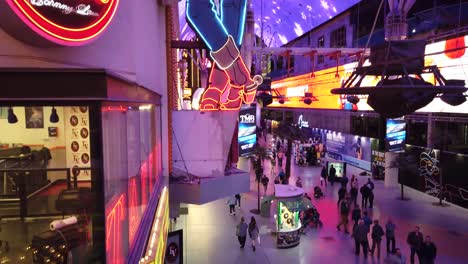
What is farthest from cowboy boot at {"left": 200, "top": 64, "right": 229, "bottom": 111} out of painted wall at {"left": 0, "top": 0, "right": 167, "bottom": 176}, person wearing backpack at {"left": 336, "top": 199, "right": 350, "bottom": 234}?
person wearing backpack at {"left": 336, "top": 199, "right": 350, "bottom": 234}

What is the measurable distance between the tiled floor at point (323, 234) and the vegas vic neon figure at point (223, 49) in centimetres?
554

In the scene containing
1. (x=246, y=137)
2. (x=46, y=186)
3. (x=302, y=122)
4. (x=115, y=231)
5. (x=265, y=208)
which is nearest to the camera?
(x=115, y=231)

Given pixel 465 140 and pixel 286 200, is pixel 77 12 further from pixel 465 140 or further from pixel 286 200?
pixel 465 140

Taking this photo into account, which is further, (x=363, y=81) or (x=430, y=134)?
(x=430, y=134)

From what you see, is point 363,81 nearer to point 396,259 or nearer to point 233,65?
point 233,65

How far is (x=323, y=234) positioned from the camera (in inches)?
583

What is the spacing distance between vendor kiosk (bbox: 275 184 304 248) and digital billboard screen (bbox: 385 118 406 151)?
9259 mm

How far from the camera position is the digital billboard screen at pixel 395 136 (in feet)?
68.8

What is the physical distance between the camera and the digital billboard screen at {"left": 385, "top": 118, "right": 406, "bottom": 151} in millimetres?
20969

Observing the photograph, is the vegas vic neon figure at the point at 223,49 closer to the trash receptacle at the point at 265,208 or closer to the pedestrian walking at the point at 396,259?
the pedestrian walking at the point at 396,259

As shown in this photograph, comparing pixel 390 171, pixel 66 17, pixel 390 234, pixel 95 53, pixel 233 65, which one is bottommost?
pixel 390 234

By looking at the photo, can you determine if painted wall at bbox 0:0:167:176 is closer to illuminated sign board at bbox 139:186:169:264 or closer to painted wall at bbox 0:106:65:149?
illuminated sign board at bbox 139:186:169:264

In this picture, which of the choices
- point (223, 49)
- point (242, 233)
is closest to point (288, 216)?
point (242, 233)

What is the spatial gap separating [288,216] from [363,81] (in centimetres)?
578
